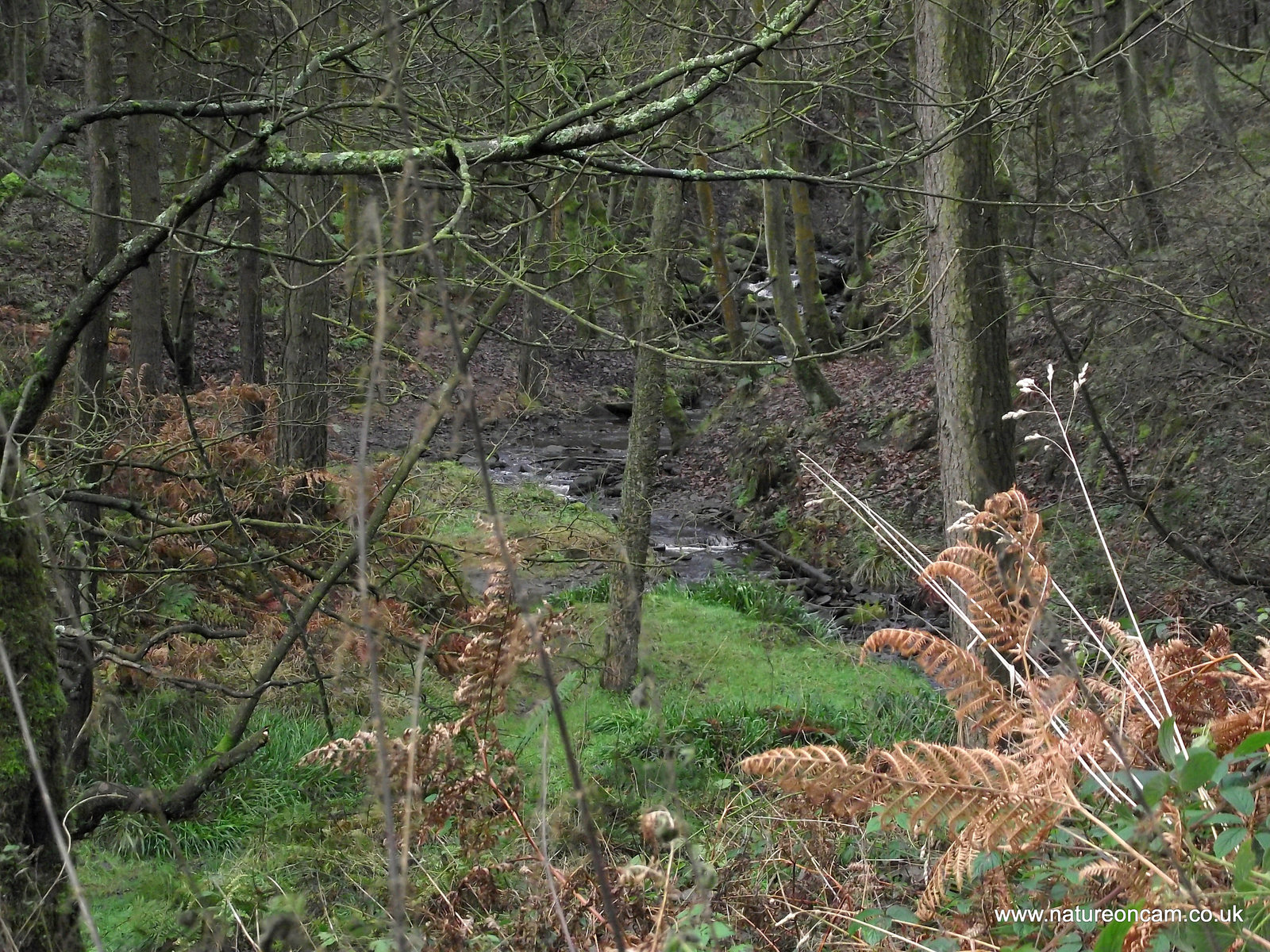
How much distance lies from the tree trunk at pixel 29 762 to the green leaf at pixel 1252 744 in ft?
9.25

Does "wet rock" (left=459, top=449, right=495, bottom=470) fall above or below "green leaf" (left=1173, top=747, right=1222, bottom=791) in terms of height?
below

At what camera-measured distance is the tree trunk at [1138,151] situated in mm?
10718

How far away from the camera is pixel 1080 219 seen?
11.5m

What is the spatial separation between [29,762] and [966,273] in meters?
4.71

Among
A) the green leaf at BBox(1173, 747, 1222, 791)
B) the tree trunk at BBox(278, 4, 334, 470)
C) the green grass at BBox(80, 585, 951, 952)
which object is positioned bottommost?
the green grass at BBox(80, 585, 951, 952)

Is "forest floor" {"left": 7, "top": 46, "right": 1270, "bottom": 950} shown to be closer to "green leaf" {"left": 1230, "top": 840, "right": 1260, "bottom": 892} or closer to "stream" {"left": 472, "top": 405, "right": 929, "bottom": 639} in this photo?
"stream" {"left": 472, "top": 405, "right": 929, "bottom": 639}

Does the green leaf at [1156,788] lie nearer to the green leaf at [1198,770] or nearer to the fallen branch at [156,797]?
the green leaf at [1198,770]

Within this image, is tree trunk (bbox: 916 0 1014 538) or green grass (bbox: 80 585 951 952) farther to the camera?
tree trunk (bbox: 916 0 1014 538)

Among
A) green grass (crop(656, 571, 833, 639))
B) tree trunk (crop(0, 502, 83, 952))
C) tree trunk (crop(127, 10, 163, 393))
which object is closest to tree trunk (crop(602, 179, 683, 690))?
green grass (crop(656, 571, 833, 639))

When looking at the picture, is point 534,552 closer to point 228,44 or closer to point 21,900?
point 21,900

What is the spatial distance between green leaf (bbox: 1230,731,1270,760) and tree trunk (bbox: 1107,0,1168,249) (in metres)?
9.57

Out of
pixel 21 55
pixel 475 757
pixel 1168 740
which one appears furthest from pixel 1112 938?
pixel 21 55

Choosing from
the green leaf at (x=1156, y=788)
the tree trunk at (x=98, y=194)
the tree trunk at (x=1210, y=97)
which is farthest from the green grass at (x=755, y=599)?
the green leaf at (x=1156, y=788)

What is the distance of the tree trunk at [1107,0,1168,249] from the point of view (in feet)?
35.2
